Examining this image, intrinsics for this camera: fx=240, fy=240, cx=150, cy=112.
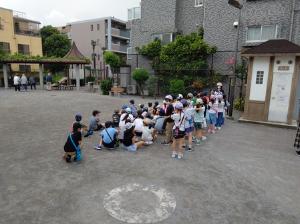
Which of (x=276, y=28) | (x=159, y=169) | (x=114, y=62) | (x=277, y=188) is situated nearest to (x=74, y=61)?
(x=114, y=62)

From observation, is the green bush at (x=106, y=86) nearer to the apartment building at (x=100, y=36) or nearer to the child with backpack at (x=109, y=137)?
the child with backpack at (x=109, y=137)

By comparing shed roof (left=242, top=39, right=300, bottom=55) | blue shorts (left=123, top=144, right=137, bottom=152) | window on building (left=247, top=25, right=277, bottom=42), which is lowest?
blue shorts (left=123, top=144, right=137, bottom=152)

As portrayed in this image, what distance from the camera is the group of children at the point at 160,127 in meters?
7.01

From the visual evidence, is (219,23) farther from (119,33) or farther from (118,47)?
(119,33)

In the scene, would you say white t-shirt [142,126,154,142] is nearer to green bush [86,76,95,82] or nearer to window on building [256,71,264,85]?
window on building [256,71,264,85]

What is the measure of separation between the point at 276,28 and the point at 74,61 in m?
19.4

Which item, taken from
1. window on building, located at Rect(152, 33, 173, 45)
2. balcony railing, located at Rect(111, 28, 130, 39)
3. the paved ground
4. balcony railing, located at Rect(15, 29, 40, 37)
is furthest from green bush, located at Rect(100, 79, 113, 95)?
balcony railing, located at Rect(111, 28, 130, 39)

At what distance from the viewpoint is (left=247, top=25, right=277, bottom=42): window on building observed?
17573mm

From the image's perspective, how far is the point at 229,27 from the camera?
19297 mm

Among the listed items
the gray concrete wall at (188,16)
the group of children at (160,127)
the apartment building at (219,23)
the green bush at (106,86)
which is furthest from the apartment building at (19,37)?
the group of children at (160,127)

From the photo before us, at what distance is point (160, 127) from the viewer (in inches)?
375

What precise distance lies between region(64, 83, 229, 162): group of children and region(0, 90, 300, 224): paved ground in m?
0.38

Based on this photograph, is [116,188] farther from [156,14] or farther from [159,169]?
[156,14]

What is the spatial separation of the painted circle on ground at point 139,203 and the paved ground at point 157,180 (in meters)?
0.04
